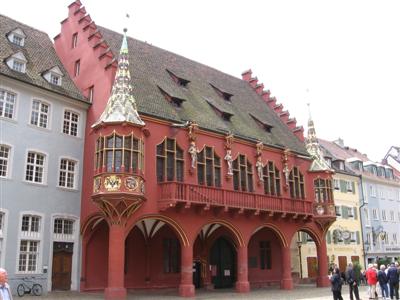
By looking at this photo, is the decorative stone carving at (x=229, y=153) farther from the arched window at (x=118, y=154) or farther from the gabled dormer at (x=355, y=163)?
the gabled dormer at (x=355, y=163)

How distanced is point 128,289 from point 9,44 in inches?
594

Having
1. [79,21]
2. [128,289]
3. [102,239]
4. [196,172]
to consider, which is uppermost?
[79,21]

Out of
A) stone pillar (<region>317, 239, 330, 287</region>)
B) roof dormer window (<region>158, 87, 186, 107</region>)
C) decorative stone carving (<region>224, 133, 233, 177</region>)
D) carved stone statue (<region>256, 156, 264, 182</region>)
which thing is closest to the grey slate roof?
roof dormer window (<region>158, 87, 186, 107</region>)

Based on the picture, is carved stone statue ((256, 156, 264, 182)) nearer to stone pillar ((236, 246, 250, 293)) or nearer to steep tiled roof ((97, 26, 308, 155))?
steep tiled roof ((97, 26, 308, 155))

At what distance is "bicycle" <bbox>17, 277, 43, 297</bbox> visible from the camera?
2250 centimetres

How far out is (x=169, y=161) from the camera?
26297 mm

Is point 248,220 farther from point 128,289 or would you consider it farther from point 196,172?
point 128,289

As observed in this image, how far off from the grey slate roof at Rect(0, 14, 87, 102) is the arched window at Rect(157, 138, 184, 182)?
544cm

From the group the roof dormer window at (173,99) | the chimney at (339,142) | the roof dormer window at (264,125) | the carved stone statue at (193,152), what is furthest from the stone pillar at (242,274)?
the chimney at (339,142)

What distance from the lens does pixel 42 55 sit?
28.7 metres

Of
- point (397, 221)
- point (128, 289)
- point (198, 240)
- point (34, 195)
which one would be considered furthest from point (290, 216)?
point (397, 221)

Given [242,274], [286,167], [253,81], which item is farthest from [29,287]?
[253,81]

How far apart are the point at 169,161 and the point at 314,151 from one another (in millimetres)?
14577

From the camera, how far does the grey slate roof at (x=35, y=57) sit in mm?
24984
